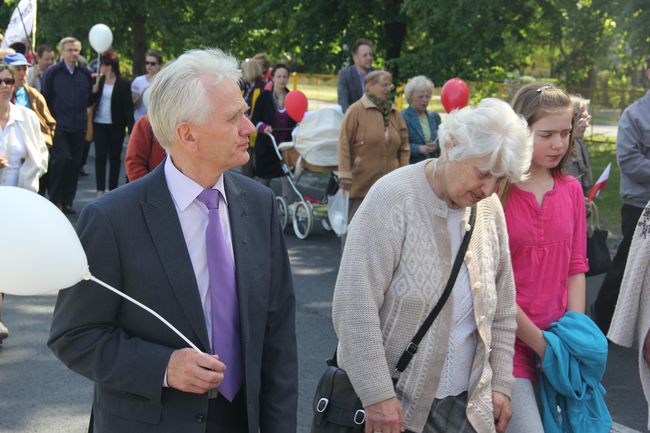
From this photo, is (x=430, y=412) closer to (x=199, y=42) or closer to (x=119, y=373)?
(x=119, y=373)

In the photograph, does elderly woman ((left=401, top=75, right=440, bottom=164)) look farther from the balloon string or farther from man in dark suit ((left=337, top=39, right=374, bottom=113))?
the balloon string

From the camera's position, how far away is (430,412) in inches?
131

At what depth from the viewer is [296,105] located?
11.6 meters

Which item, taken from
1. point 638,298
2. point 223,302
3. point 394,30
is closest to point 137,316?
point 223,302

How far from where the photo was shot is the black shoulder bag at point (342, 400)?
330cm

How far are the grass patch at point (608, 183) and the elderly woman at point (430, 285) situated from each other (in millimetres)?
8680

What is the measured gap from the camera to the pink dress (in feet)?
12.5

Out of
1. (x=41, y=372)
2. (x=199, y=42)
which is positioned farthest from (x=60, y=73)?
(x=199, y=42)

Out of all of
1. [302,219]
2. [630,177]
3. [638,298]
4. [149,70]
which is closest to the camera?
[638,298]

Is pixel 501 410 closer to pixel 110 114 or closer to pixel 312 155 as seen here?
pixel 312 155

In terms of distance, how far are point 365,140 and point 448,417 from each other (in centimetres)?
595

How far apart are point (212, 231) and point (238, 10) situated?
2233 cm

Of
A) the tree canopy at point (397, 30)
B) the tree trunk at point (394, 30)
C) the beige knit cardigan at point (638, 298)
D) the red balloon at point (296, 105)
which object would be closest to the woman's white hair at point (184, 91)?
the beige knit cardigan at point (638, 298)

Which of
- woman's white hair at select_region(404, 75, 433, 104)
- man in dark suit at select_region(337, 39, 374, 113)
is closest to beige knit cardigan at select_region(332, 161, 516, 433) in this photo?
woman's white hair at select_region(404, 75, 433, 104)
